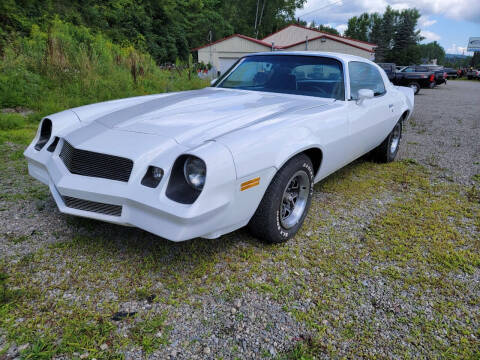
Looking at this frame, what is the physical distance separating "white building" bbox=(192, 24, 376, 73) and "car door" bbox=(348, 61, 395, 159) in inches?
969

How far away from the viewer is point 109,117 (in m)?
2.59

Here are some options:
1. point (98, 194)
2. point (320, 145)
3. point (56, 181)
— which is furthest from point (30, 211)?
point (320, 145)

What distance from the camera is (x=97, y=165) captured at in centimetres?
208

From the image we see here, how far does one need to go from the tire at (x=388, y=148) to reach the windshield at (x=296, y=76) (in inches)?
62.2

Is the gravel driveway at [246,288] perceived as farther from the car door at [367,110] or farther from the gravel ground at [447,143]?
the gravel ground at [447,143]

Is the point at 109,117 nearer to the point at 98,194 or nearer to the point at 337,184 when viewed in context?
the point at 98,194

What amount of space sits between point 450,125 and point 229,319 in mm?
7946

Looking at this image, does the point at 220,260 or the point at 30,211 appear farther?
the point at 30,211

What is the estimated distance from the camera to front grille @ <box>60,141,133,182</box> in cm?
200

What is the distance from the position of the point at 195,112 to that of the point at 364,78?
6.95 feet

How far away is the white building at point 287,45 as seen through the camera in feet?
92.2

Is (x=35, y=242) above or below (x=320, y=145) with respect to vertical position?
below

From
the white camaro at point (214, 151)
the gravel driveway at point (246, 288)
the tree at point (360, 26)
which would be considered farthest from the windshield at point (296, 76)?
the tree at point (360, 26)

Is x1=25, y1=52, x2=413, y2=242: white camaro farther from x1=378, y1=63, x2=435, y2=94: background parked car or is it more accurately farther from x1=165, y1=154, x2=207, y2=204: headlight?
x1=378, y1=63, x2=435, y2=94: background parked car
